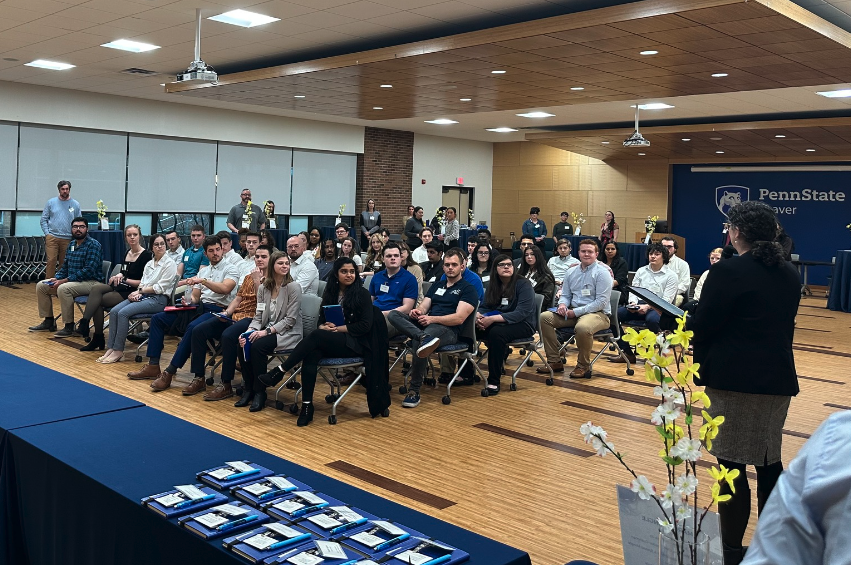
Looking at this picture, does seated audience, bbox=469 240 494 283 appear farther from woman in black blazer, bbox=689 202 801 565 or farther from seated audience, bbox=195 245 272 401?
woman in black blazer, bbox=689 202 801 565

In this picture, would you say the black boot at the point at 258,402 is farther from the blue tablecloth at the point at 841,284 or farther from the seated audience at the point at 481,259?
the blue tablecloth at the point at 841,284

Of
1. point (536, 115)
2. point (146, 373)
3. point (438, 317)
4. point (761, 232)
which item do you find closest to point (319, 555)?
point (761, 232)

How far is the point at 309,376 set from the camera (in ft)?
19.9

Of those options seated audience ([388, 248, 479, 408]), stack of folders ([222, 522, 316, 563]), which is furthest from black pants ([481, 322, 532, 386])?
stack of folders ([222, 522, 316, 563])

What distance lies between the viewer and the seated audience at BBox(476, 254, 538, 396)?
7250mm

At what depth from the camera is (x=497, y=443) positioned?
5.68 metres

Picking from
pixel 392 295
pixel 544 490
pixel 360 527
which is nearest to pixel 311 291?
pixel 392 295

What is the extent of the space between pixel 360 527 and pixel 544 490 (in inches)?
112

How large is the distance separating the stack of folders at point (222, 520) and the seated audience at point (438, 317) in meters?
4.55

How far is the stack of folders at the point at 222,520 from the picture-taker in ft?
6.58

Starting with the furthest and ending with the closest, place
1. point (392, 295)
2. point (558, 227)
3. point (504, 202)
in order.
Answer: point (504, 202) → point (558, 227) → point (392, 295)

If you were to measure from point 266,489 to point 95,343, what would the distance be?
23.1 ft

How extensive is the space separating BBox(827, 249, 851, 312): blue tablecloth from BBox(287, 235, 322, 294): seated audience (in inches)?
428

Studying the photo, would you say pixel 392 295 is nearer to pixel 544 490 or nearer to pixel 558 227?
pixel 544 490
